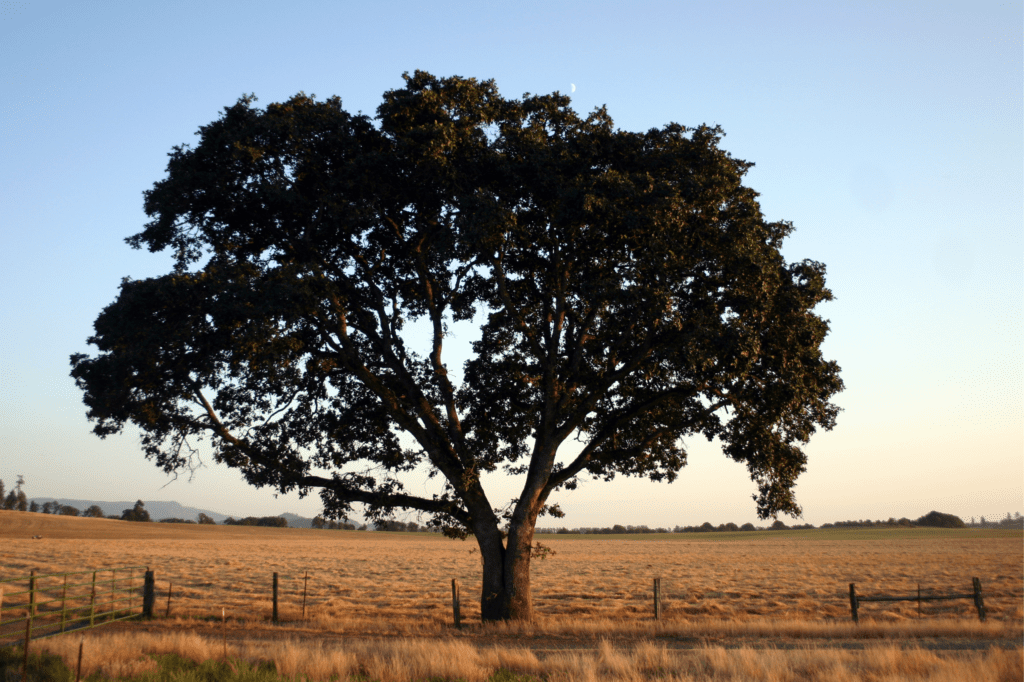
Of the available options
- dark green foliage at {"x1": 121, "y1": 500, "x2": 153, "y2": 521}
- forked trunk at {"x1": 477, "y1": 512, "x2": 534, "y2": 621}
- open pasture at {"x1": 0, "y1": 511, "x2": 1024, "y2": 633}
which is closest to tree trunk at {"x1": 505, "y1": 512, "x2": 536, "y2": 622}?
forked trunk at {"x1": 477, "y1": 512, "x2": 534, "y2": 621}

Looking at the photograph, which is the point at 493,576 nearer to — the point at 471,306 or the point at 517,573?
the point at 517,573

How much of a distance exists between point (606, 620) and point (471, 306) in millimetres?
10293

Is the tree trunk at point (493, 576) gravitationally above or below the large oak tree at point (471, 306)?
below

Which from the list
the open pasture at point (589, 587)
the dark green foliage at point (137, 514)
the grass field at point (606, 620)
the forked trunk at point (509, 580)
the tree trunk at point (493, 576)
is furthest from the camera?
the dark green foliage at point (137, 514)

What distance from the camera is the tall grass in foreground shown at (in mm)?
11000

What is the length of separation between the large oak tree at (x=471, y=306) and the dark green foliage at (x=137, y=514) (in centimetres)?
16623

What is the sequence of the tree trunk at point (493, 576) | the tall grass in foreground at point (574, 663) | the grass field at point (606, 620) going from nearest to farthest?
the tall grass in foreground at point (574, 663) < the grass field at point (606, 620) < the tree trunk at point (493, 576)

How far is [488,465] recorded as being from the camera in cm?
1981

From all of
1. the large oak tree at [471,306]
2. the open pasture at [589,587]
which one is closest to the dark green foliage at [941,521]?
the open pasture at [589,587]

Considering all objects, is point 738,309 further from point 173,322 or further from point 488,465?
point 173,322

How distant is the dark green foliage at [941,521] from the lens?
178188 millimetres

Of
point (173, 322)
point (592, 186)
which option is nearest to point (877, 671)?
point (592, 186)

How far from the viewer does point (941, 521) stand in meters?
181

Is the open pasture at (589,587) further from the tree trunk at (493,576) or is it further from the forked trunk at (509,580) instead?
the tree trunk at (493,576)
